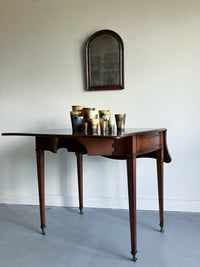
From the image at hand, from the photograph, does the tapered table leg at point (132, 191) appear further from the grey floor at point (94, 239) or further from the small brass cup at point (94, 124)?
the small brass cup at point (94, 124)

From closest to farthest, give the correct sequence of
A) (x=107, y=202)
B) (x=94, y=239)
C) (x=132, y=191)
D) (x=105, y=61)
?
(x=132, y=191) → (x=94, y=239) → (x=105, y=61) → (x=107, y=202)

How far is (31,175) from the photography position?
2.57 m

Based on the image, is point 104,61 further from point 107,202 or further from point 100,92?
point 107,202

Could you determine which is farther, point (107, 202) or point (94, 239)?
point (107, 202)

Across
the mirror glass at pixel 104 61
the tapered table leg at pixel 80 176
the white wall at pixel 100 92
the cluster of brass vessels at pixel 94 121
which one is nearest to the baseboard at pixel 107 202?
the white wall at pixel 100 92

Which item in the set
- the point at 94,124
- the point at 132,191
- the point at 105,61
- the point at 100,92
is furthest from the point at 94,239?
the point at 105,61

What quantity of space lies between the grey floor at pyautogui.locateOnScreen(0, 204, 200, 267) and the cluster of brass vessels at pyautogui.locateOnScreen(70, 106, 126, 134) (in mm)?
801

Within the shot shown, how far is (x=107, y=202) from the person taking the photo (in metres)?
2.40

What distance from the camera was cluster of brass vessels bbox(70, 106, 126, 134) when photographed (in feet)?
5.16

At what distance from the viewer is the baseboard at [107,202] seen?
2.26m

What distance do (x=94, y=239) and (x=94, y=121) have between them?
2.87 feet

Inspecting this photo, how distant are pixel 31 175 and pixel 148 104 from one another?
4.59 feet

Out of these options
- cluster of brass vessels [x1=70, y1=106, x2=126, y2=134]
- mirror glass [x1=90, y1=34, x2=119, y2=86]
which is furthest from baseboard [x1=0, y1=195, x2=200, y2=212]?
mirror glass [x1=90, y1=34, x2=119, y2=86]

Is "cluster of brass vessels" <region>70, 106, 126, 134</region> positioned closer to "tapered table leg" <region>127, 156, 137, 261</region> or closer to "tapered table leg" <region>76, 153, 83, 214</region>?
"tapered table leg" <region>127, 156, 137, 261</region>
